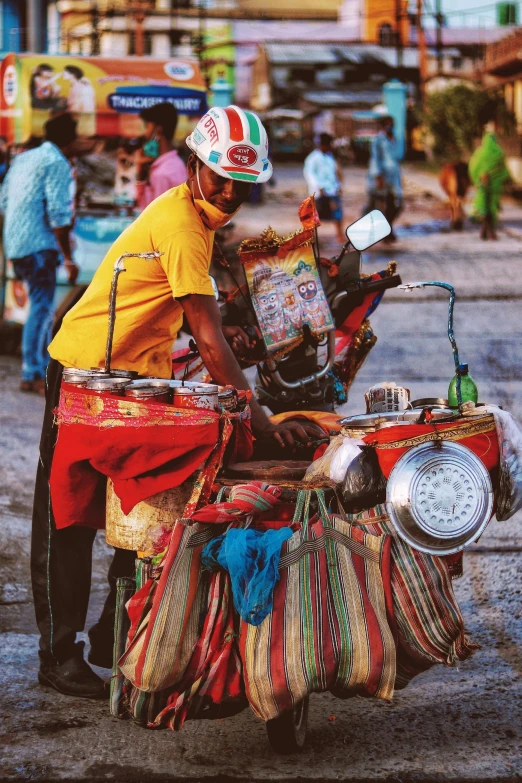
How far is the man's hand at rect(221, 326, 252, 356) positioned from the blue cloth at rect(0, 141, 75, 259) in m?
4.57

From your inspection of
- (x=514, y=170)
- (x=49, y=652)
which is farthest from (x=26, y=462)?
(x=514, y=170)

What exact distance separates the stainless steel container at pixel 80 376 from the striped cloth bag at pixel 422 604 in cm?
93

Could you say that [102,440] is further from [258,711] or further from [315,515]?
[258,711]

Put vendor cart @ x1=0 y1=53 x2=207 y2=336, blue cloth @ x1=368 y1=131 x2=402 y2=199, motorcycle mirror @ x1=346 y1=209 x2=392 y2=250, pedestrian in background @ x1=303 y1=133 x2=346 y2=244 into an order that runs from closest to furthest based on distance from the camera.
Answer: motorcycle mirror @ x1=346 y1=209 x2=392 y2=250 < vendor cart @ x1=0 y1=53 x2=207 y2=336 < pedestrian in background @ x1=303 y1=133 x2=346 y2=244 < blue cloth @ x1=368 y1=131 x2=402 y2=199

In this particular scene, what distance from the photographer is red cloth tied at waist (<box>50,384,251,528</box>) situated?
10.9 ft

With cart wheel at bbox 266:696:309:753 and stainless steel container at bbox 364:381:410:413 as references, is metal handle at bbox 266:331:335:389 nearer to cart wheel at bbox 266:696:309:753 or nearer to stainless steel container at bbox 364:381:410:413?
stainless steel container at bbox 364:381:410:413

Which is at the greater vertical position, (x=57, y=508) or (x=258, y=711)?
(x=57, y=508)

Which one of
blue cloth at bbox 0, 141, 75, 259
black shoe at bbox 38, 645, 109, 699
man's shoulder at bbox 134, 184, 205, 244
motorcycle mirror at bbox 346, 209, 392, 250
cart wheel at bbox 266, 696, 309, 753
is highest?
man's shoulder at bbox 134, 184, 205, 244

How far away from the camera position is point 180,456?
11.1ft

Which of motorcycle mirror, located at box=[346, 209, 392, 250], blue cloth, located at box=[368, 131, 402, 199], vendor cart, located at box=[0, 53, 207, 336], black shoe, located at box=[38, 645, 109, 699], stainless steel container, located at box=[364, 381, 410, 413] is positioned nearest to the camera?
stainless steel container, located at box=[364, 381, 410, 413]

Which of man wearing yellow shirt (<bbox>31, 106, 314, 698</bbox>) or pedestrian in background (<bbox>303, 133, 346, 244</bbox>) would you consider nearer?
man wearing yellow shirt (<bbox>31, 106, 314, 698</bbox>)

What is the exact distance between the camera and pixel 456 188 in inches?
774

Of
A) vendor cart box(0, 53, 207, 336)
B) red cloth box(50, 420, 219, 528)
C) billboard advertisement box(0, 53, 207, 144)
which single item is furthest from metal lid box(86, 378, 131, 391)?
billboard advertisement box(0, 53, 207, 144)

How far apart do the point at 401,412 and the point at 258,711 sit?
92 centimetres
